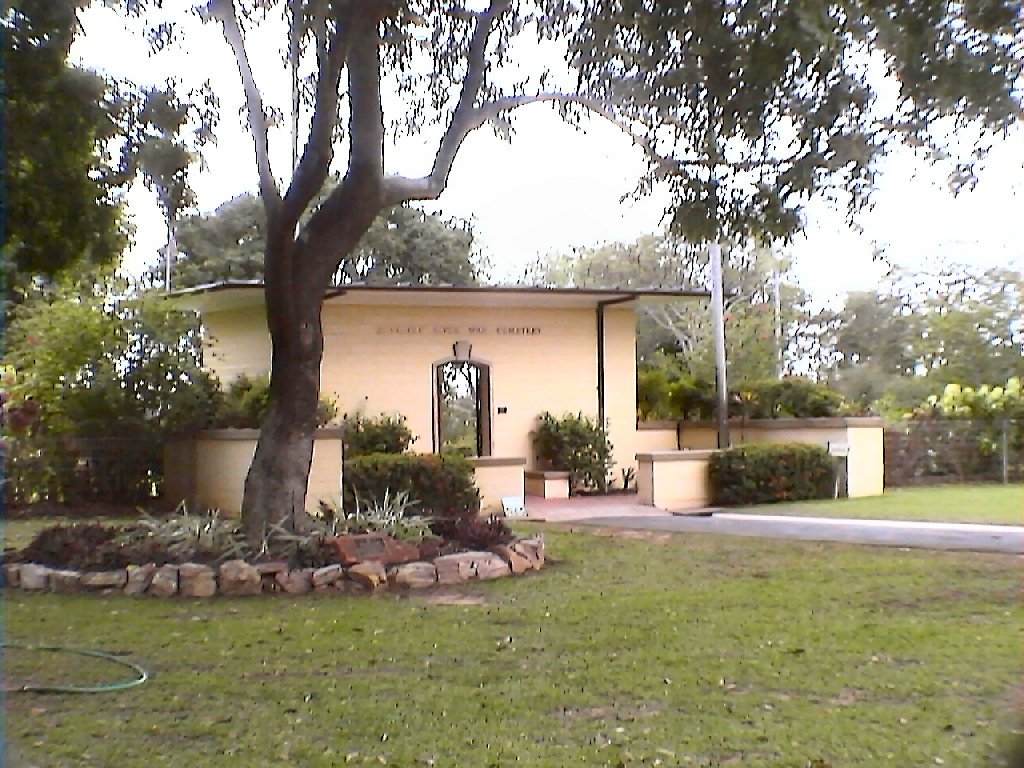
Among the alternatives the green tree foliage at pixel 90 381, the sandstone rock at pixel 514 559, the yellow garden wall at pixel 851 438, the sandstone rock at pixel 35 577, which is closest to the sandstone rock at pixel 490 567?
the sandstone rock at pixel 514 559

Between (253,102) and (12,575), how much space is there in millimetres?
4599

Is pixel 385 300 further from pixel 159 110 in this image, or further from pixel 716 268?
pixel 159 110

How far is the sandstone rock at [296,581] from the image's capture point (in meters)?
9.25

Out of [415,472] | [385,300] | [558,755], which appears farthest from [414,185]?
[385,300]

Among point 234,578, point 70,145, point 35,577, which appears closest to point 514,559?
point 234,578

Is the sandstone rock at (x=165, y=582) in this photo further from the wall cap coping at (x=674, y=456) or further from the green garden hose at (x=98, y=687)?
the wall cap coping at (x=674, y=456)

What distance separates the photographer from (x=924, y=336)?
27.0m

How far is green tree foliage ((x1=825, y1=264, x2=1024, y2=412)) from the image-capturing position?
21.5 metres

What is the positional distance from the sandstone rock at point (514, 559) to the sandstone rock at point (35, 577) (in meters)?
3.82

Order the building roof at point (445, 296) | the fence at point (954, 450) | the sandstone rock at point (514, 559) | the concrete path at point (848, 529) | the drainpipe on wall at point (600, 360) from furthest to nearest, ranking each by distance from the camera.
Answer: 1. the fence at point (954, 450)
2. the drainpipe on wall at point (600, 360)
3. the building roof at point (445, 296)
4. the concrete path at point (848, 529)
5. the sandstone rock at point (514, 559)

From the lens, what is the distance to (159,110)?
1075 centimetres

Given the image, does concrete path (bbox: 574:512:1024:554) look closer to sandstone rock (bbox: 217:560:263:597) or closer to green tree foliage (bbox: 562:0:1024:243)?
green tree foliage (bbox: 562:0:1024:243)

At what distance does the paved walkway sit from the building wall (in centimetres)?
292

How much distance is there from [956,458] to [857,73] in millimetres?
14082
